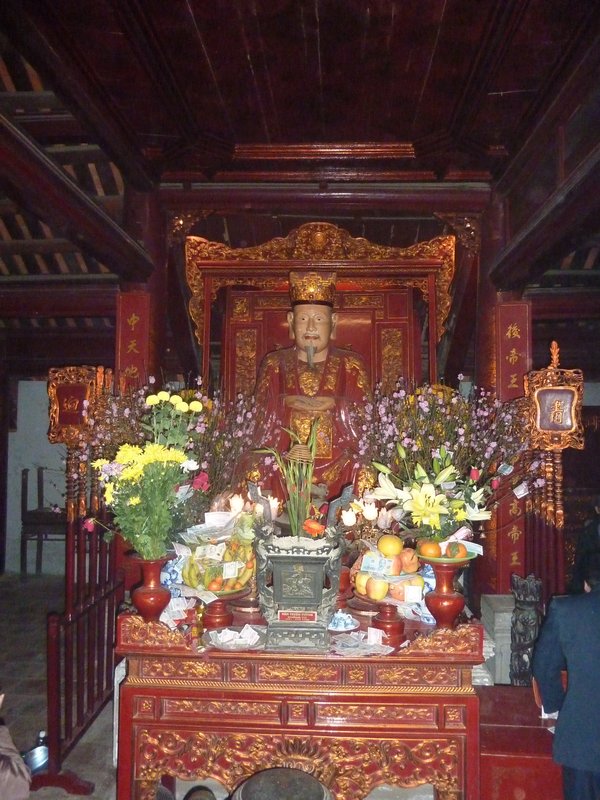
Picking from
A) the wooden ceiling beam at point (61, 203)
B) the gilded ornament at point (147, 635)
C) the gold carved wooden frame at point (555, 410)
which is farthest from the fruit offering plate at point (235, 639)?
the wooden ceiling beam at point (61, 203)

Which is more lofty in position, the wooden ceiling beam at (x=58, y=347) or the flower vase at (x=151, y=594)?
the wooden ceiling beam at (x=58, y=347)

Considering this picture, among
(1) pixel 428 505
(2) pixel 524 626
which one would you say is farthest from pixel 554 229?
(2) pixel 524 626

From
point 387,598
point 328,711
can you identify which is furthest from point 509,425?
point 328,711

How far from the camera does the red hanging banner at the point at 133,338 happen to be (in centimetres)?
475

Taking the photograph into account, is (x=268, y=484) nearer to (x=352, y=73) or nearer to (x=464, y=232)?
(x=464, y=232)

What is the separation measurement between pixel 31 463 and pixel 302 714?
26.9 ft

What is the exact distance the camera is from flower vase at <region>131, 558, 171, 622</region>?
2881 mm

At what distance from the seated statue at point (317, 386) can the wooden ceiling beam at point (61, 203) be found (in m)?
1.61

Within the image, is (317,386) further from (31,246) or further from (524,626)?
(31,246)

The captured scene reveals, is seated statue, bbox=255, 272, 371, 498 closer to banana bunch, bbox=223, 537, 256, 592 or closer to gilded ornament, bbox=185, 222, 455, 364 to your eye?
gilded ornament, bbox=185, 222, 455, 364

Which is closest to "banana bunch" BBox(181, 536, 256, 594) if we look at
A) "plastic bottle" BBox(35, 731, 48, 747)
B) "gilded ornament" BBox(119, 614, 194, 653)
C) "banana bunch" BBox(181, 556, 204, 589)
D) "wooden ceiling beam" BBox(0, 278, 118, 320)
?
"banana bunch" BBox(181, 556, 204, 589)

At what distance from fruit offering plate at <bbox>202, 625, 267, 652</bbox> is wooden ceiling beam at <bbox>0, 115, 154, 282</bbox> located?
2.24 m

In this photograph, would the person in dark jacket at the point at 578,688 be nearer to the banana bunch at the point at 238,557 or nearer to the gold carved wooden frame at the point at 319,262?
the banana bunch at the point at 238,557

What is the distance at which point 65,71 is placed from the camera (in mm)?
3260
